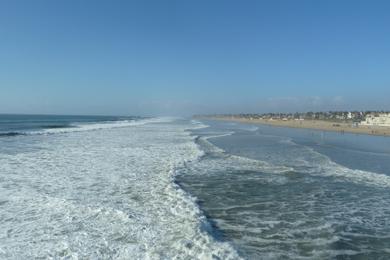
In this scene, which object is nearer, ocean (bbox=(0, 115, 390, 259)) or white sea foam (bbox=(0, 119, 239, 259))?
white sea foam (bbox=(0, 119, 239, 259))

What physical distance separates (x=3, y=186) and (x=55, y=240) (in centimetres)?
625

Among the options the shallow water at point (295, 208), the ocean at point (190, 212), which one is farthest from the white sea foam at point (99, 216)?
the shallow water at point (295, 208)

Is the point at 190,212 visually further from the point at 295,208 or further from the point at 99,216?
the point at 295,208

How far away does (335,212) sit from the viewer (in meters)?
10.5

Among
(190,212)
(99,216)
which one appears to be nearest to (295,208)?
(190,212)

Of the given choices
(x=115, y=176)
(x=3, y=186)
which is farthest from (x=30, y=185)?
(x=115, y=176)

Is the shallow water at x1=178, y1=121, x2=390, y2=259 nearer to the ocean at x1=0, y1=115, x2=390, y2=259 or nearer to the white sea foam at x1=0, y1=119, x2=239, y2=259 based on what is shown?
the ocean at x1=0, y1=115, x2=390, y2=259

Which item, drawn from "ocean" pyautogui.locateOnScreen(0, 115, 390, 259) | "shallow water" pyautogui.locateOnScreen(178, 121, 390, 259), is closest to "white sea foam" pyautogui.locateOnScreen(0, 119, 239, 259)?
"ocean" pyautogui.locateOnScreen(0, 115, 390, 259)

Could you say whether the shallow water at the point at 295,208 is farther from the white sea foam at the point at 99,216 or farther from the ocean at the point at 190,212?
the white sea foam at the point at 99,216

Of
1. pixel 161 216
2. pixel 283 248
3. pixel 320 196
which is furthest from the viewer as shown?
pixel 320 196

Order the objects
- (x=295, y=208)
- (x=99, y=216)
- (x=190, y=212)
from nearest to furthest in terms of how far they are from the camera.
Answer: (x=99, y=216)
(x=190, y=212)
(x=295, y=208)

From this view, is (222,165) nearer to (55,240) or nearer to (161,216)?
(161,216)

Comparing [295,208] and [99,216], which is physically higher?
[99,216]

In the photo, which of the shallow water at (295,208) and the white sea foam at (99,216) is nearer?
the white sea foam at (99,216)
